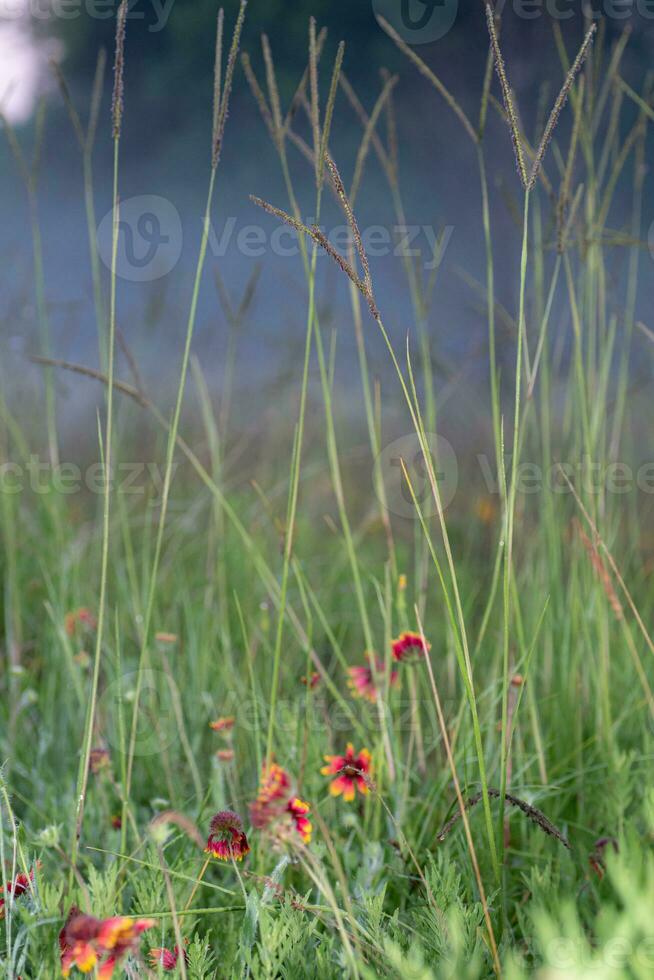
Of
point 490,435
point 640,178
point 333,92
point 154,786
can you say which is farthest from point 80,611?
point 490,435

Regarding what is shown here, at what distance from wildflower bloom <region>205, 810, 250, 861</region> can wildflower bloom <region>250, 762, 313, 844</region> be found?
2cm

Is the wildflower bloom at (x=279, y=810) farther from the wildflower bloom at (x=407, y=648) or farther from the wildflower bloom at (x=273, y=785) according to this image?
the wildflower bloom at (x=407, y=648)

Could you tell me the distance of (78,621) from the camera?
4.94 feet

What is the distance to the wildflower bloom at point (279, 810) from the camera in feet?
2.51

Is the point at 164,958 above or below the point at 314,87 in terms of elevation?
below

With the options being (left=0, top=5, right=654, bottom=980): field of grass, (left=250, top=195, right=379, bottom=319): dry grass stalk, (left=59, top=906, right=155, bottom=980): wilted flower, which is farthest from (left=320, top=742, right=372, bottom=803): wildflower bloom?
(left=250, top=195, right=379, bottom=319): dry grass stalk

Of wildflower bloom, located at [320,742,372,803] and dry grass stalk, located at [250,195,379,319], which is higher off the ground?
dry grass stalk, located at [250,195,379,319]

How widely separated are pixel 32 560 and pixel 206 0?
10.6 ft

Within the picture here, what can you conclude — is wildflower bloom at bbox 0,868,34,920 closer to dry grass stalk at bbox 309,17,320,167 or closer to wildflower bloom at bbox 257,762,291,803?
wildflower bloom at bbox 257,762,291,803

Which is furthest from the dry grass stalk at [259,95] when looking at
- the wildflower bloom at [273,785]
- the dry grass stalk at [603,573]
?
the wildflower bloom at [273,785]

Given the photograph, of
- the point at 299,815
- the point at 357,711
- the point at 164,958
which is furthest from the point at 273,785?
the point at 357,711

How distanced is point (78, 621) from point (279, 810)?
801 millimetres

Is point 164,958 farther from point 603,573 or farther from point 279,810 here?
point 603,573

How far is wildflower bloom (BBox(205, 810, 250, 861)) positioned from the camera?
756mm
